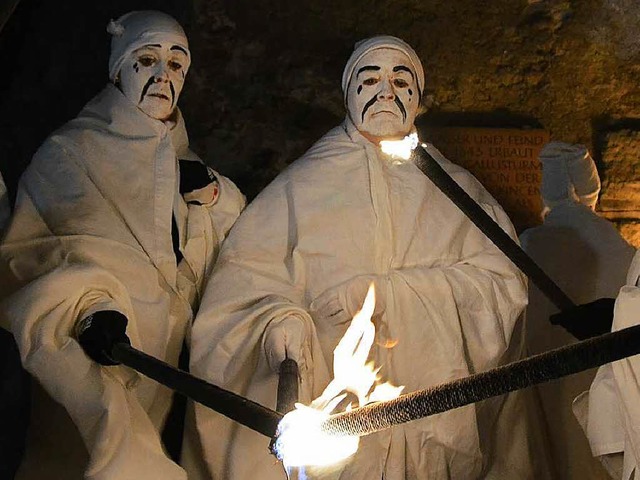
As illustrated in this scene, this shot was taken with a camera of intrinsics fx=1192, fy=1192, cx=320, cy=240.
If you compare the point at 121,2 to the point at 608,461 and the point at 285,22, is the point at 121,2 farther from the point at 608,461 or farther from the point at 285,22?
the point at 608,461

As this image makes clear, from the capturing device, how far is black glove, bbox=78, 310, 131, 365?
9.50 ft

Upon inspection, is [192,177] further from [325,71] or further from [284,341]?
[325,71]

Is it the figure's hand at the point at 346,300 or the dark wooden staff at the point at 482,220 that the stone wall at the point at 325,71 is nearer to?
the figure's hand at the point at 346,300

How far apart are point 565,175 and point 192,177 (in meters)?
1.31

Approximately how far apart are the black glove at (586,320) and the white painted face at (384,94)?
82 centimetres

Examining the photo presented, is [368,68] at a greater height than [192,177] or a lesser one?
greater

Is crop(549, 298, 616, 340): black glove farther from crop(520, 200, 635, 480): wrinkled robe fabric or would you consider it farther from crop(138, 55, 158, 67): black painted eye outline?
crop(138, 55, 158, 67): black painted eye outline

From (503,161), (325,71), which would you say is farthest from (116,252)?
(503,161)

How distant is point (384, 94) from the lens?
352 cm

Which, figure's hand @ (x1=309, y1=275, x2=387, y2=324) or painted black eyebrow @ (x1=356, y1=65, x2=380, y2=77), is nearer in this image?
figure's hand @ (x1=309, y1=275, x2=387, y2=324)

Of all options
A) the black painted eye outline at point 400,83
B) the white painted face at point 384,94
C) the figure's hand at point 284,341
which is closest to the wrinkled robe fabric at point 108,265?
the figure's hand at point 284,341

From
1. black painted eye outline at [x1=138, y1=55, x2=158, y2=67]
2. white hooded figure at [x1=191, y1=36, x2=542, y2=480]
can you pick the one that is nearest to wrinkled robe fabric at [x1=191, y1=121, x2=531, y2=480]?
white hooded figure at [x1=191, y1=36, x2=542, y2=480]

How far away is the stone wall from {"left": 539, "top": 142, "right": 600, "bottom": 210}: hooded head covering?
43cm

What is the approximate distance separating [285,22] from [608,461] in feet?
7.45
